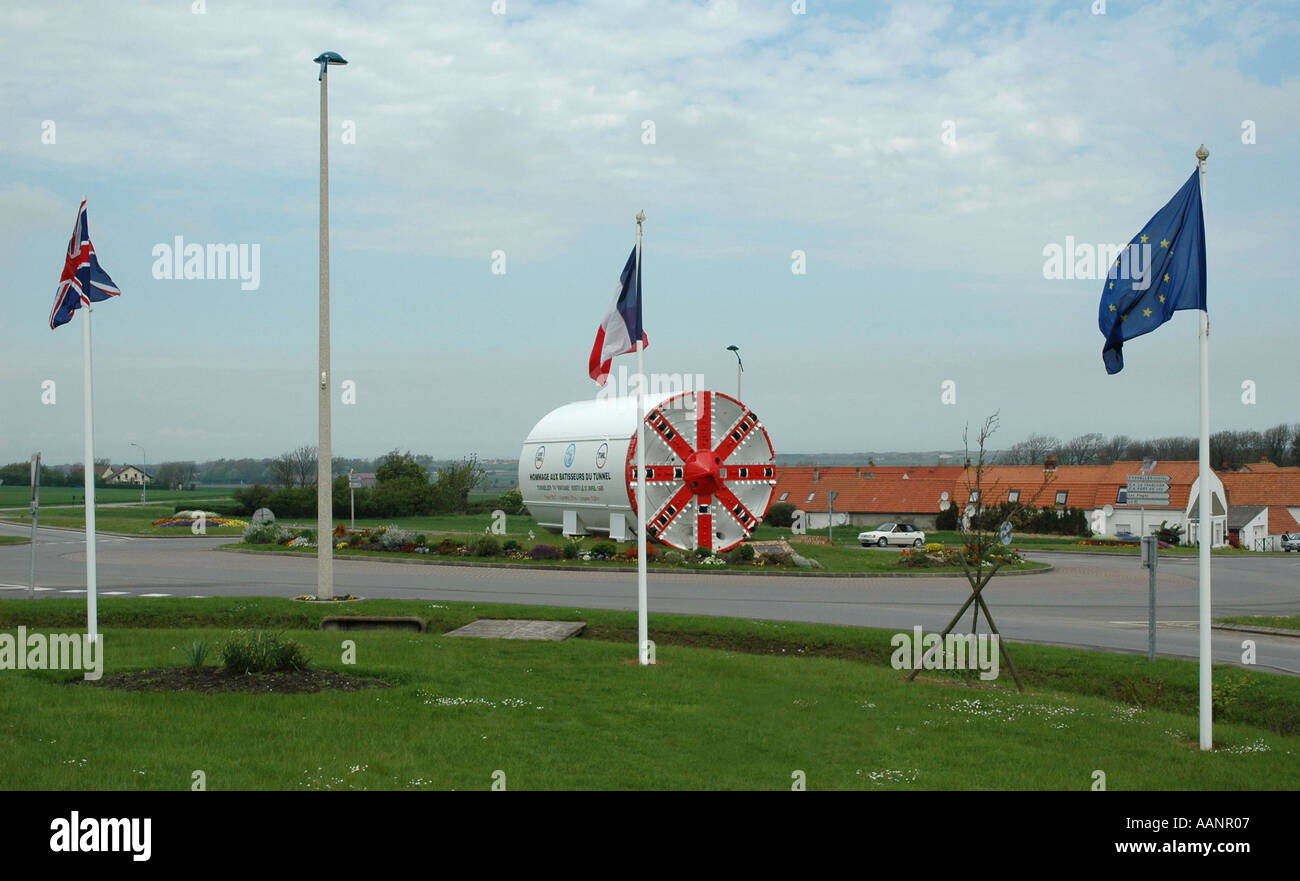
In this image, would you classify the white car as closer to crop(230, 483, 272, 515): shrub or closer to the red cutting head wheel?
the red cutting head wheel

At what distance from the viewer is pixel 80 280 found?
12.0 meters

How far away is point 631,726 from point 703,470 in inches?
890

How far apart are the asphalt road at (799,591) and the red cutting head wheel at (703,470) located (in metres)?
3.63

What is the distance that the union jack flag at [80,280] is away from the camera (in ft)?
39.4

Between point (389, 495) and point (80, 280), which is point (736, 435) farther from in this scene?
point (389, 495)

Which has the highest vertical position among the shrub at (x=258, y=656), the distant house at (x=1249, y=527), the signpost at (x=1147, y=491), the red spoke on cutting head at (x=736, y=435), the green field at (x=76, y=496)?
the red spoke on cutting head at (x=736, y=435)

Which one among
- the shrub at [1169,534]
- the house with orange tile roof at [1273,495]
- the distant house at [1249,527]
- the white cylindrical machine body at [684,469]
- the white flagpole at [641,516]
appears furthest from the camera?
the house with orange tile roof at [1273,495]

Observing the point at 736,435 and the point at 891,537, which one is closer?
the point at 736,435

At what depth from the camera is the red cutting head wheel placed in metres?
31.8

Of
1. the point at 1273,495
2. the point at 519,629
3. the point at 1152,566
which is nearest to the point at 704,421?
the point at 519,629

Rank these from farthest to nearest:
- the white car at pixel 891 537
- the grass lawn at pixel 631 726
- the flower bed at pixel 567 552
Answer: the white car at pixel 891 537, the flower bed at pixel 567 552, the grass lawn at pixel 631 726

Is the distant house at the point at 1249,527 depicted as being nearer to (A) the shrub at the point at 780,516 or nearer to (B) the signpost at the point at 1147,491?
(A) the shrub at the point at 780,516

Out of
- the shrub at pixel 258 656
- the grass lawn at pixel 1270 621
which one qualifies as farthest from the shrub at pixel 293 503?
the shrub at pixel 258 656
